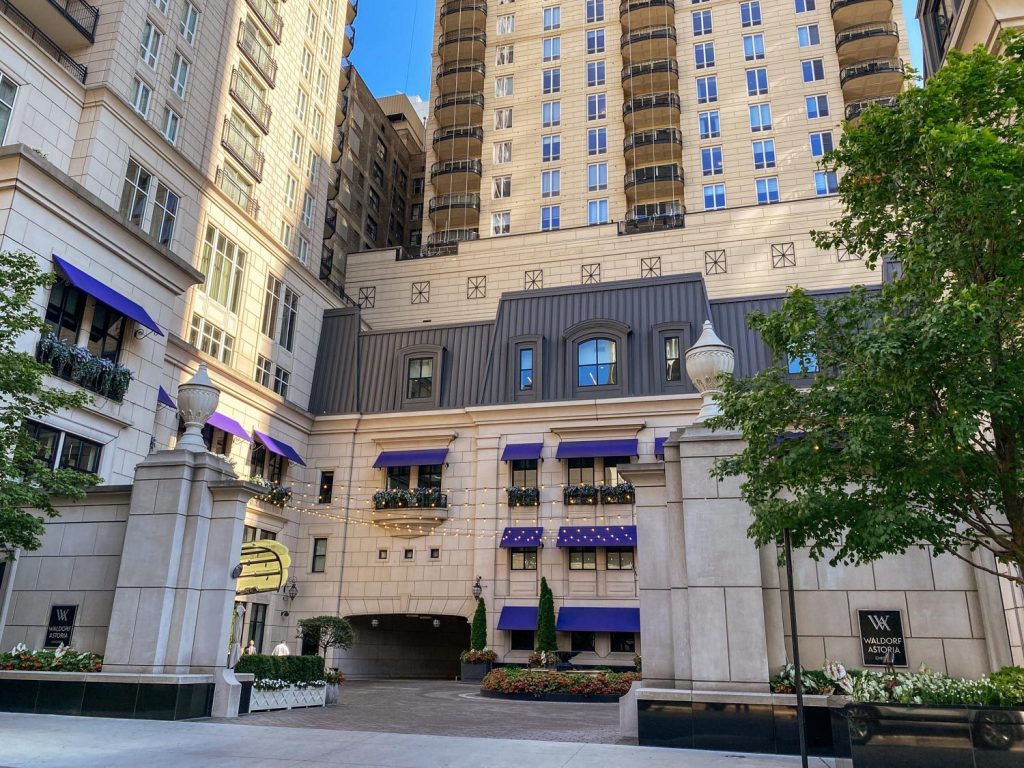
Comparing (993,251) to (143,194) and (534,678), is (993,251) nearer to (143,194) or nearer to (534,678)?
(534,678)

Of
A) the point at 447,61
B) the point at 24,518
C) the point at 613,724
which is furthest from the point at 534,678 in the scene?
the point at 447,61

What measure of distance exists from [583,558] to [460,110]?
37.1m

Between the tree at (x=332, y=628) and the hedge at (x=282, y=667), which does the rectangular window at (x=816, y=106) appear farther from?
the hedge at (x=282, y=667)

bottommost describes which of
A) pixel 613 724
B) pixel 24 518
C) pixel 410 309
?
pixel 613 724

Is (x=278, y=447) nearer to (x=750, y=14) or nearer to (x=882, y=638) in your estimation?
(x=882, y=638)

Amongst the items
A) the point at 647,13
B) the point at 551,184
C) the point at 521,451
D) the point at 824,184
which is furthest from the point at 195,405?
the point at 647,13

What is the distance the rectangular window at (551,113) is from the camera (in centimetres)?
5447

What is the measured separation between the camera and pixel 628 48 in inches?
2096

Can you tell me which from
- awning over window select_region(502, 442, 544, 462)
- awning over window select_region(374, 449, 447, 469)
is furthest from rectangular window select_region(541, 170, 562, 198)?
awning over window select_region(374, 449, 447, 469)

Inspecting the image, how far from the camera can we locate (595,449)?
33125mm

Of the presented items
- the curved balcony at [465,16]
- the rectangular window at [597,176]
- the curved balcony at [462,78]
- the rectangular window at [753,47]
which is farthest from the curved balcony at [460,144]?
the rectangular window at [753,47]

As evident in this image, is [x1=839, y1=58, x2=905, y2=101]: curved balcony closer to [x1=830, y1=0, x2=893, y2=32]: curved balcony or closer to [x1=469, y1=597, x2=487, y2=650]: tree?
[x1=830, y1=0, x2=893, y2=32]: curved balcony

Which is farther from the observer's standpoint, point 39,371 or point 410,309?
point 410,309

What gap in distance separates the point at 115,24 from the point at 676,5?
134ft
